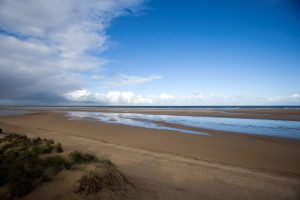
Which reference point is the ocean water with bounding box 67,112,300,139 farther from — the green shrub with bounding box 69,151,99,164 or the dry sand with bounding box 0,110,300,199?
the green shrub with bounding box 69,151,99,164

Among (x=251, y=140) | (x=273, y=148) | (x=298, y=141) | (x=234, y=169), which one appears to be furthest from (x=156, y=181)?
(x=298, y=141)

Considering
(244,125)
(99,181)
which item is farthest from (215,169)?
(244,125)

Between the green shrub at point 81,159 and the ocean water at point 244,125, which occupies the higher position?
the green shrub at point 81,159

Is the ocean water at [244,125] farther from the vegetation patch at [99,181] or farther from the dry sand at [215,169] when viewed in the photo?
the vegetation patch at [99,181]


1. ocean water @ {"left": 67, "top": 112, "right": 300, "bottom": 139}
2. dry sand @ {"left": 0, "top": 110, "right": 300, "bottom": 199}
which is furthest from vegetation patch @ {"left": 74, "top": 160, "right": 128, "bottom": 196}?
ocean water @ {"left": 67, "top": 112, "right": 300, "bottom": 139}

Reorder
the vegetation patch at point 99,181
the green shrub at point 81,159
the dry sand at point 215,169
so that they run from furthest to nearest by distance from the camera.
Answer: the green shrub at point 81,159 < the dry sand at point 215,169 < the vegetation patch at point 99,181

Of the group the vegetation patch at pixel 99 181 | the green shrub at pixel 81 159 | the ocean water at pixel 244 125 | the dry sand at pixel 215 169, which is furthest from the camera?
the ocean water at pixel 244 125

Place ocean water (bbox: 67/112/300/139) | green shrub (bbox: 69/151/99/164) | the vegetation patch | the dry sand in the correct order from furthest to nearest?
ocean water (bbox: 67/112/300/139) → green shrub (bbox: 69/151/99/164) → the dry sand → the vegetation patch

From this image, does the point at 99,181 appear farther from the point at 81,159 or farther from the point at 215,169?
the point at 215,169

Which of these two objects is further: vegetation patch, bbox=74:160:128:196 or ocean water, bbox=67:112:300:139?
ocean water, bbox=67:112:300:139

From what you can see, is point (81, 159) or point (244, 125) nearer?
point (81, 159)

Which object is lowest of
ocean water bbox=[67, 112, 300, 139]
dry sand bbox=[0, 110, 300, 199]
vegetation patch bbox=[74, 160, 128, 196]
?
dry sand bbox=[0, 110, 300, 199]

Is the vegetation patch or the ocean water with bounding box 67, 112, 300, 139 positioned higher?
the vegetation patch

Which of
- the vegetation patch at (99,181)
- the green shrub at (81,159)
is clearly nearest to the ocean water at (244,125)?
the green shrub at (81,159)
